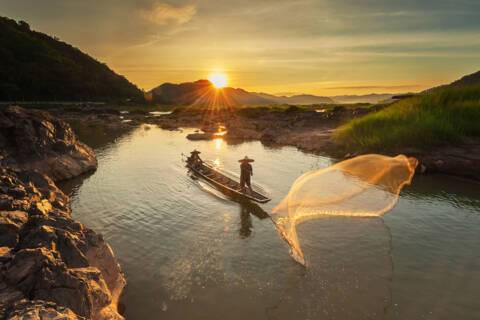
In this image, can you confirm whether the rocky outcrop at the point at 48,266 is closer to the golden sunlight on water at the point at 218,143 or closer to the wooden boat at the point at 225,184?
the wooden boat at the point at 225,184

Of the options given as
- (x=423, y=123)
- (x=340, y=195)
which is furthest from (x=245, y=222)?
(x=423, y=123)

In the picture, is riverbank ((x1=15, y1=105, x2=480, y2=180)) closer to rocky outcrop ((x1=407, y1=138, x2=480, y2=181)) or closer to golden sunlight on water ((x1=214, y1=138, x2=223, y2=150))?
rocky outcrop ((x1=407, y1=138, x2=480, y2=181))

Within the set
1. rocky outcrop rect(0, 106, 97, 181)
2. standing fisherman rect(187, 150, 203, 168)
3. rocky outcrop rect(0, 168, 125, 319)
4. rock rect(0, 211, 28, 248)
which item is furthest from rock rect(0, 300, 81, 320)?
standing fisherman rect(187, 150, 203, 168)

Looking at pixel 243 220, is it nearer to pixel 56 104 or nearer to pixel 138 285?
pixel 138 285

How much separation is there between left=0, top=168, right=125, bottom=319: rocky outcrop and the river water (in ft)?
4.91

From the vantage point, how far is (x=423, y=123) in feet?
97.0

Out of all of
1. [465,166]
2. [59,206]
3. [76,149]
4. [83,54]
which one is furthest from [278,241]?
[83,54]

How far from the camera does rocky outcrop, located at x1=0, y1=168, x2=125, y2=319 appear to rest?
650cm

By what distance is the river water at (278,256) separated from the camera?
31.8 feet

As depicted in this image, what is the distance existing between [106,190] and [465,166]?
92.8 ft

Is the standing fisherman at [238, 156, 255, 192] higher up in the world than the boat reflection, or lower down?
higher up

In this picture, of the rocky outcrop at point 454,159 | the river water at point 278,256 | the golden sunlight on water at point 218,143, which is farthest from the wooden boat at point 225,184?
the rocky outcrop at point 454,159

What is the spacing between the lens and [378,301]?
9.79 meters

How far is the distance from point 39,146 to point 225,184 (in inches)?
605
